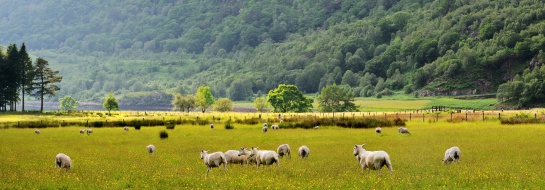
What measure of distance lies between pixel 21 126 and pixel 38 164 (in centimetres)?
5896

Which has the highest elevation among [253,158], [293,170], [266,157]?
[266,157]

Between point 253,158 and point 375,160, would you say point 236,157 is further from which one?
point 375,160

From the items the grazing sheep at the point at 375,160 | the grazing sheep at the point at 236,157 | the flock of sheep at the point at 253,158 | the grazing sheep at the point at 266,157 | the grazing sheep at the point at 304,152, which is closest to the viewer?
the grazing sheep at the point at 375,160

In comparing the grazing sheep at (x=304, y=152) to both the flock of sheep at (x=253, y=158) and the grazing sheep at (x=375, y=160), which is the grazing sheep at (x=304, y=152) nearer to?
the flock of sheep at (x=253, y=158)

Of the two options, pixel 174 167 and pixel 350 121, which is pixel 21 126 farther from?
pixel 174 167

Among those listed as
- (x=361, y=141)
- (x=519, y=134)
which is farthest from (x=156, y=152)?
(x=519, y=134)

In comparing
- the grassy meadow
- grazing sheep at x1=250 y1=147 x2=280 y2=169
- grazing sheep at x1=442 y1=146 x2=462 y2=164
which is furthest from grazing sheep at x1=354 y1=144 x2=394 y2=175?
grazing sheep at x1=442 y1=146 x2=462 y2=164

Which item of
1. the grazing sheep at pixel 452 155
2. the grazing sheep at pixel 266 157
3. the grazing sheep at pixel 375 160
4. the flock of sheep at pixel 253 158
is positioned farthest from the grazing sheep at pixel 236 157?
the grazing sheep at pixel 452 155

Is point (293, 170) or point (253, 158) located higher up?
point (253, 158)

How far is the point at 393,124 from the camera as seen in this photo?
84188mm

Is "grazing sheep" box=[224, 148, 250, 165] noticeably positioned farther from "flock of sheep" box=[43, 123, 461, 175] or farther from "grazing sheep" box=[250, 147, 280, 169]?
"grazing sheep" box=[250, 147, 280, 169]

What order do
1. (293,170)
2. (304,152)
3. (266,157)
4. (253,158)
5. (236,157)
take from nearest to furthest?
(293,170) → (266,157) → (253,158) → (236,157) → (304,152)

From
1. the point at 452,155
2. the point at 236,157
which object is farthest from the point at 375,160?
the point at 236,157

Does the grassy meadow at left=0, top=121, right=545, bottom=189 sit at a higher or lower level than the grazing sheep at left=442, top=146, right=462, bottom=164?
lower
